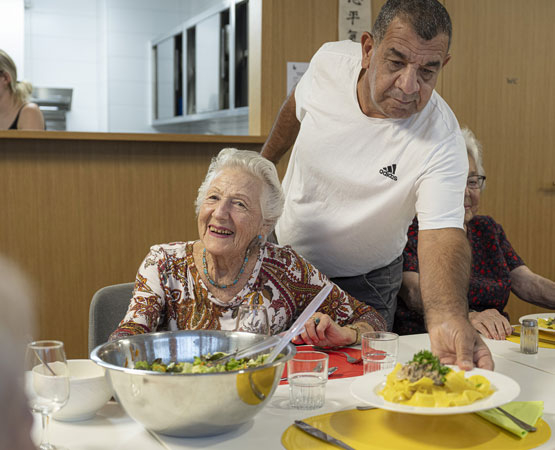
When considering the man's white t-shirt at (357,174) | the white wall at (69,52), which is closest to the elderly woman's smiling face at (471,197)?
the man's white t-shirt at (357,174)

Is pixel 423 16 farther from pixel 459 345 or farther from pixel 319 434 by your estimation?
pixel 319 434

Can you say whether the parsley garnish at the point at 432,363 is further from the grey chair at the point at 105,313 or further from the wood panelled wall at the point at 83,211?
the wood panelled wall at the point at 83,211

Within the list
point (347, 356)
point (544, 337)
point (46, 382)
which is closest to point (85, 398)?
point (46, 382)

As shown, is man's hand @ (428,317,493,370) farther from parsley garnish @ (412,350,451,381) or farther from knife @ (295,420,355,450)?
knife @ (295,420,355,450)

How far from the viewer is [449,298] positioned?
5.32 feet

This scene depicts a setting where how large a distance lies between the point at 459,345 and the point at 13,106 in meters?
2.60

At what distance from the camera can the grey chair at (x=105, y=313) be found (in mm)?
1894

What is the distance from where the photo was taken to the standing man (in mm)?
1826

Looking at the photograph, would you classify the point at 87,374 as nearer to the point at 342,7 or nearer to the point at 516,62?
the point at 342,7

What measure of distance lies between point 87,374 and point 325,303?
2.61ft

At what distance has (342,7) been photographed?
3.61m

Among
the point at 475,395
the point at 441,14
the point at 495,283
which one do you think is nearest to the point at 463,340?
the point at 475,395

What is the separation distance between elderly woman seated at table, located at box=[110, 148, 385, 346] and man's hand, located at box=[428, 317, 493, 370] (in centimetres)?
29

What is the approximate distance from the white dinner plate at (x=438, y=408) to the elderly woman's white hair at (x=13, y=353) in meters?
0.80
